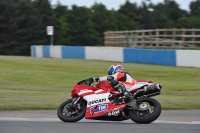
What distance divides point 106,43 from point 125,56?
1536cm

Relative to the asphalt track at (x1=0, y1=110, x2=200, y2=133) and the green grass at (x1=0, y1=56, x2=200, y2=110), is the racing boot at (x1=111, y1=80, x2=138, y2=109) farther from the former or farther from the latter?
the green grass at (x1=0, y1=56, x2=200, y2=110)

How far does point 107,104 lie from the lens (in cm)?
998

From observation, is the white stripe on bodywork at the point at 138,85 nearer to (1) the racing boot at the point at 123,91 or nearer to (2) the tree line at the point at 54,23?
(1) the racing boot at the point at 123,91

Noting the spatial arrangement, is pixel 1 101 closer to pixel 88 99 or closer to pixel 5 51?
pixel 88 99

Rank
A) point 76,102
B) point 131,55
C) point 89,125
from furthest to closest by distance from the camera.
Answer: point 131,55
point 76,102
point 89,125

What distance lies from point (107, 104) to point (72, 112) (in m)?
0.73

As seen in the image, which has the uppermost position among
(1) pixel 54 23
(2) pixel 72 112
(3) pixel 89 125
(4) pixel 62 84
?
(1) pixel 54 23

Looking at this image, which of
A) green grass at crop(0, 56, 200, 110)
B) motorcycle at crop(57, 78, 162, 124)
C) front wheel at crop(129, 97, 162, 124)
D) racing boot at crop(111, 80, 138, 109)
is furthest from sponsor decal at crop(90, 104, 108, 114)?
green grass at crop(0, 56, 200, 110)

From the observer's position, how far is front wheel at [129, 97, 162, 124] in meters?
9.58

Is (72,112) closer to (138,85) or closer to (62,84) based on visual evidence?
(138,85)

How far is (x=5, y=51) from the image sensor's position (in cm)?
7044

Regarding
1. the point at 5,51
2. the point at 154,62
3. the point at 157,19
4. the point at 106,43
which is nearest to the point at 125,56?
the point at 154,62

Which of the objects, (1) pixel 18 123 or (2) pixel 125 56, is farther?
(2) pixel 125 56

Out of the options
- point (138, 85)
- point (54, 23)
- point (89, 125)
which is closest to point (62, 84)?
point (138, 85)
